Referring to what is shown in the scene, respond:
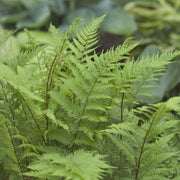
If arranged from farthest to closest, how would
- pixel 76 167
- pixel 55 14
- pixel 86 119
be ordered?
pixel 55 14, pixel 86 119, pixel 76 167

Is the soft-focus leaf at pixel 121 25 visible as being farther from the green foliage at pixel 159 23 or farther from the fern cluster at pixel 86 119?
the fern cluster at pixel 86 119

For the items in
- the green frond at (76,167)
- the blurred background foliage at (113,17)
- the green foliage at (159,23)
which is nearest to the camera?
the green frond at (76,167)

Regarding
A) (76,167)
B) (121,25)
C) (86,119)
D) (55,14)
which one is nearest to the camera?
(76,167)

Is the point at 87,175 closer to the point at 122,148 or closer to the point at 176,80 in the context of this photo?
the point at 122,148

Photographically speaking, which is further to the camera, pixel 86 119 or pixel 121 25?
pixel 121 25

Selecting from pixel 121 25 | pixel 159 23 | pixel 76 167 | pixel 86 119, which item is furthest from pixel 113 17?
pixel 76 167

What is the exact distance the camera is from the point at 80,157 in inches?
17.5

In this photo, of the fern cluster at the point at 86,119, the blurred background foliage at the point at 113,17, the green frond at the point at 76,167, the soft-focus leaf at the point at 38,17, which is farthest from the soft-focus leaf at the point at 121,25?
the green frond at the point at 76,167

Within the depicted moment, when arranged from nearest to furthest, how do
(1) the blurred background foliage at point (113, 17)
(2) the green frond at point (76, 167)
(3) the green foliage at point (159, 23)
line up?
(2) the green frond at point (76, 167), (3) the green foliage at point (159, 23), (1) the blurred background foliage at point (113, 17)

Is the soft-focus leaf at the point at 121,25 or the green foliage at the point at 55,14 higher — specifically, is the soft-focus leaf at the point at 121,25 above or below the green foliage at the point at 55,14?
below

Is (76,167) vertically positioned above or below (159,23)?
below

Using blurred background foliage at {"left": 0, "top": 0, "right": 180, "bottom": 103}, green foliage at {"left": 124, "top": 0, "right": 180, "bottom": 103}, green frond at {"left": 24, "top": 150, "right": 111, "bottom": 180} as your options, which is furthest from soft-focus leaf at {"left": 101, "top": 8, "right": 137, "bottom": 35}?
green frond at {"left": 24, "top": 150, "right": 111, "bottom": 180}

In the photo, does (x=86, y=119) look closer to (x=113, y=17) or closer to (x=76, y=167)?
(x=76, y=167)

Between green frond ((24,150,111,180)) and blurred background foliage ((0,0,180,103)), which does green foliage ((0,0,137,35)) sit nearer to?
blurred background foliage ((0,0,180,103))
